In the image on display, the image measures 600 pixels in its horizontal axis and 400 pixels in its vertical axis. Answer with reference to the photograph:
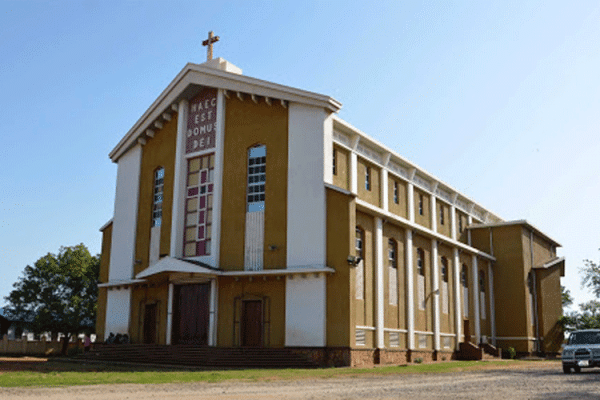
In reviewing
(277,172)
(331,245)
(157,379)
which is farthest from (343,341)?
(157,379)

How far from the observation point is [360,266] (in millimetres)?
29109

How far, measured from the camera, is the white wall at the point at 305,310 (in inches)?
1059

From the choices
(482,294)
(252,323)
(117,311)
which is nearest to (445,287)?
(482,294)

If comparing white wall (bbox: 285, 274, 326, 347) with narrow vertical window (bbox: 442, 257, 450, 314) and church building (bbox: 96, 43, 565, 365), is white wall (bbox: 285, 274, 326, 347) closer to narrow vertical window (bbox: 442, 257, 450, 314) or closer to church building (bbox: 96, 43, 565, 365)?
church building (bbox: 96, 43, 565, 365)

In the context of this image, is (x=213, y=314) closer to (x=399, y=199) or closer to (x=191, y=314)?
(x=191, y=314)

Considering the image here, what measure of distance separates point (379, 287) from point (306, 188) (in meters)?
6.02

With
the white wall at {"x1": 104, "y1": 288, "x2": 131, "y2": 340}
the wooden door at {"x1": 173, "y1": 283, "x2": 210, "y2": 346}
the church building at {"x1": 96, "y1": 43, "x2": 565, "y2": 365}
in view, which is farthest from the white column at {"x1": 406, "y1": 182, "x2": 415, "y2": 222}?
the white wall at {"x1": 104, "y1": 288, "x2": 131, "y2": 340}

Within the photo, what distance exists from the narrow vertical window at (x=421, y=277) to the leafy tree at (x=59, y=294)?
31786 mm

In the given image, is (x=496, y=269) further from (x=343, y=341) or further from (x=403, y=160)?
(x=343, y=341)

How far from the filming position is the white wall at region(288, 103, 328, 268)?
27828 millimetres

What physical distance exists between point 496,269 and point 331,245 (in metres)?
22.4

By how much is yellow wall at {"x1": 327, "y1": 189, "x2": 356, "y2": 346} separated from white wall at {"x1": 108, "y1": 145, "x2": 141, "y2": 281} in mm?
12774

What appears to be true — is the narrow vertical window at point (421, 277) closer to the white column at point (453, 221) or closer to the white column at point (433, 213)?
the white column at point (433, 213)

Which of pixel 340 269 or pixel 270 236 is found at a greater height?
pixel 270 236
